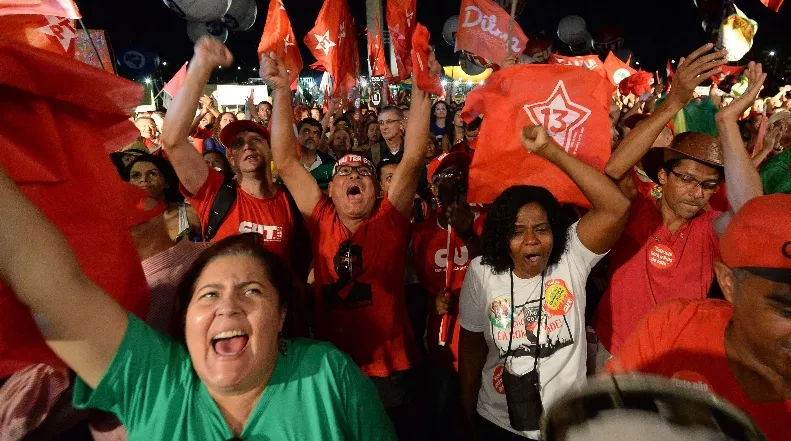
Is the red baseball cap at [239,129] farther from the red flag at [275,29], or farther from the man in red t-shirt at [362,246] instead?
the red flag at [275,29]

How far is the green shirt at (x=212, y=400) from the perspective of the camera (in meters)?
1.50

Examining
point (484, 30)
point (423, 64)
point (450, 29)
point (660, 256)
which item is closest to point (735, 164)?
point (660, 256)

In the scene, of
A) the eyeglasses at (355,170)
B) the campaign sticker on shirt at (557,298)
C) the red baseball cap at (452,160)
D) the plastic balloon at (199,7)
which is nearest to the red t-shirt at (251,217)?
the eyeglasses at (355,170)

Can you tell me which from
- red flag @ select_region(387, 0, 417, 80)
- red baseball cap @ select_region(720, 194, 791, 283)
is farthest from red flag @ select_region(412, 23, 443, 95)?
red flag @ select_region(387, 0, 417, 80)

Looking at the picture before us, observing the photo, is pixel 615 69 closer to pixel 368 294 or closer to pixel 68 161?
pixel 368 294

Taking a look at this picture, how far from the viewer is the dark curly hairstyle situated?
7.82 feet

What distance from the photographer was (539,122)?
10.5ft

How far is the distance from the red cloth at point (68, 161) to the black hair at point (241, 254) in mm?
190

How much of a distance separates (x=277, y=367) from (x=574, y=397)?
3.74 ft

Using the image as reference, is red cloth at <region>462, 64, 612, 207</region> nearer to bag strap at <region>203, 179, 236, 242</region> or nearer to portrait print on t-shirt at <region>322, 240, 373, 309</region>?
portrait print on t-shirt at <region>322, 240, 373, 309</region>

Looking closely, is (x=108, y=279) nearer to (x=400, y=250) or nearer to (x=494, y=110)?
(x=400, y=250)

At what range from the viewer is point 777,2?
183 inches

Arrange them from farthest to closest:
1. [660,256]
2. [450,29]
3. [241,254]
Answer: [450,29] < [660,256] < [241,254]

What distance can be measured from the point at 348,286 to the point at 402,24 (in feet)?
15.7
